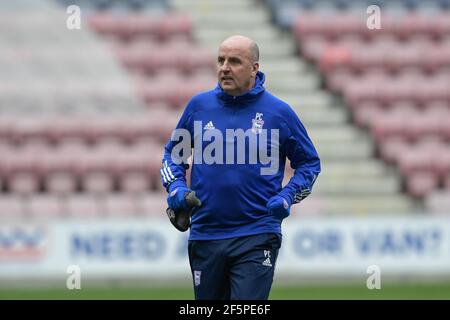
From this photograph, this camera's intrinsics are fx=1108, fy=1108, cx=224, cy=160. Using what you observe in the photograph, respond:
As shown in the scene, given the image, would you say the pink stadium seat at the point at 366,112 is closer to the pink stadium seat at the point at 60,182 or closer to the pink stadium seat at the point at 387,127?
the pink stadium seat at the point at 387,127

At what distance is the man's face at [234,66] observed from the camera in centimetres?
630

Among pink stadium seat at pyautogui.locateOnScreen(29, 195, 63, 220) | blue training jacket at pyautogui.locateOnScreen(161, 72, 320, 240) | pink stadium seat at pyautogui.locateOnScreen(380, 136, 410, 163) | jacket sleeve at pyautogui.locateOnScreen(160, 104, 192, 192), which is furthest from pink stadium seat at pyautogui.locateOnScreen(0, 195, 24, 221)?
blue training jacket at pyautogui.locateOnScreen(161, 72, 320, 240)

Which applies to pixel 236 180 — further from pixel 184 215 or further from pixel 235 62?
pixel 235 62

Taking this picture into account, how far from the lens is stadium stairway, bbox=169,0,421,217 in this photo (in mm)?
17328

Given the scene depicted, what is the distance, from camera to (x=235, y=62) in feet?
20.7

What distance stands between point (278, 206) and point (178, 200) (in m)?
0.57

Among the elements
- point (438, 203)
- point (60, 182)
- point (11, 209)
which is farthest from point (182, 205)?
point (60, 182)

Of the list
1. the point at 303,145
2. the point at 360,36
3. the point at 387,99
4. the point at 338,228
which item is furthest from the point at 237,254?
the point at 360,36

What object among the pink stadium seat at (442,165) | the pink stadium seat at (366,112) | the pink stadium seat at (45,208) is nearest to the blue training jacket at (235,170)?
the pink stadium seat at (45,208)

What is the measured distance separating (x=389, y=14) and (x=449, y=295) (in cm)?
964

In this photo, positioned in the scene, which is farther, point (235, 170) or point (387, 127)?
point (387, 127)

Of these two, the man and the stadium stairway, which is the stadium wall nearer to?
the stadium stairway

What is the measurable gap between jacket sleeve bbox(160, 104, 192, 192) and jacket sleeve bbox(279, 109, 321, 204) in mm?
597
